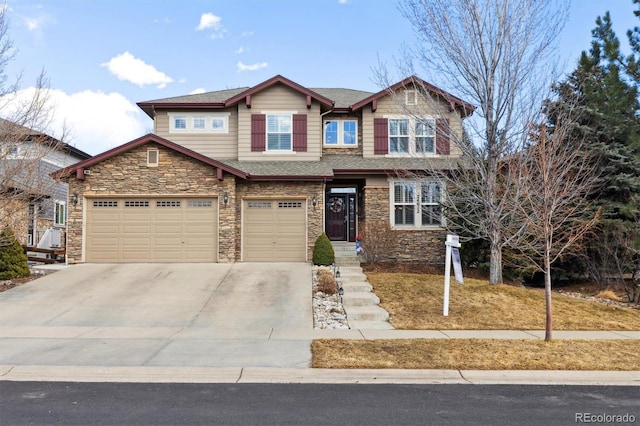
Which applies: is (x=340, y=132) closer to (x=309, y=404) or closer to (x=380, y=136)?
(x=380, y=136)

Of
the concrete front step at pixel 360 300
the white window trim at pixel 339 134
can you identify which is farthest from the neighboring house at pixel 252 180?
the concrete front step at pixel 360 300

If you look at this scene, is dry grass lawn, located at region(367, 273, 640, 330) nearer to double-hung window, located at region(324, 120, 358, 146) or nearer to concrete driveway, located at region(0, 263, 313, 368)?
concrete driveway, located at region(0, 263, 313, 368)

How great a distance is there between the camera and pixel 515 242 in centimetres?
1249

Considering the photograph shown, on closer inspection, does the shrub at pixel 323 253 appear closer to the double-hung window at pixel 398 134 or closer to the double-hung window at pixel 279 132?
the double-hung window at pixel 279 132

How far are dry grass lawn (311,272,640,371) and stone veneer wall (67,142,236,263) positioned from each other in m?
5.46

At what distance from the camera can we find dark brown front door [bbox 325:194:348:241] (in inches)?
769

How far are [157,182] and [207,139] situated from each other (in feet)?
11.3

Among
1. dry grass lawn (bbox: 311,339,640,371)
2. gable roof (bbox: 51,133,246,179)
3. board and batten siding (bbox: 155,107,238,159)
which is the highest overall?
board and batten siding (bbox: 155,107,238,159)

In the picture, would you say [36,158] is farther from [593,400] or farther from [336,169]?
[593,400]

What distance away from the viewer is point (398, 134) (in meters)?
18.7


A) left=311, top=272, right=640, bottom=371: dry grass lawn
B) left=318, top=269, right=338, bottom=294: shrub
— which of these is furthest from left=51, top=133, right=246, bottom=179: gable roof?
left=311, top=272, right=640, bottom=371: dry grass lawn

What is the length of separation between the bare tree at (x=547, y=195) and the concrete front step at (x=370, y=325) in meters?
3.11

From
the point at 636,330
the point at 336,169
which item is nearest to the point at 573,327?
the point at 636,330

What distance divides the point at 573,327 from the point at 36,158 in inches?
582
